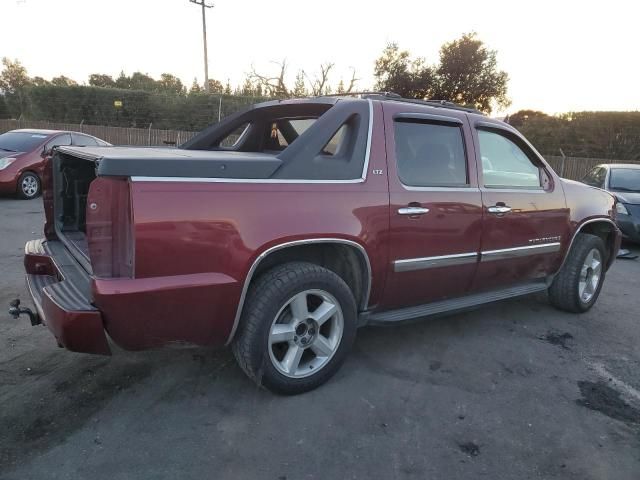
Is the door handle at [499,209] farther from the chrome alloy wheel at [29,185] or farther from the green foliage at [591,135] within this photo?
the green foliage at [591,135]

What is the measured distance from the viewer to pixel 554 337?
429 cm

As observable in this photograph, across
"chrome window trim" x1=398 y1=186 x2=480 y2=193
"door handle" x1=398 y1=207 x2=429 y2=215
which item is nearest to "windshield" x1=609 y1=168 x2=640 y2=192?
"chrome window trim" x1=398 y1=186 x2=480 y2=193

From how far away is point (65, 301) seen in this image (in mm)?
2570

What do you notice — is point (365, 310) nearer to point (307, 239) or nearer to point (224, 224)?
point (307, 239)

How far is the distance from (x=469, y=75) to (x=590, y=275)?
24.7m

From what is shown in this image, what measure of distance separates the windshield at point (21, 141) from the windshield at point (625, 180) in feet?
37.6

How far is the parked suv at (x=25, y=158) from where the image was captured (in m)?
9.96

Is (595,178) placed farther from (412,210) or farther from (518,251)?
(412,210)

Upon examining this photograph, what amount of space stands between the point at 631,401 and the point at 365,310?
182cm

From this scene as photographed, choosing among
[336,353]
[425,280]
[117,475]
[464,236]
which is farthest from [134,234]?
[464,236]

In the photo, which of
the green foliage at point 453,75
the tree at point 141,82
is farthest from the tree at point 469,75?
the tree at point 141,82

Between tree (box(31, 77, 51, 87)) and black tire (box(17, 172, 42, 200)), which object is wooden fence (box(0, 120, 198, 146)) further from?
tree (box(31, 77, 51, 87))

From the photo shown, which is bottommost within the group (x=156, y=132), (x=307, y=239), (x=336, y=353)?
(x=336, y=353)

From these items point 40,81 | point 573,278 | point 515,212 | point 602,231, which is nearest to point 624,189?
point 602,231
